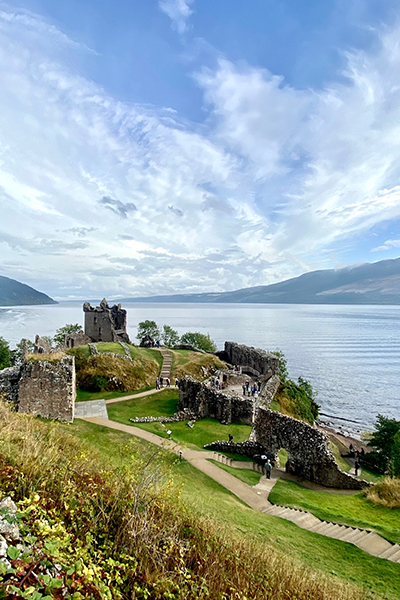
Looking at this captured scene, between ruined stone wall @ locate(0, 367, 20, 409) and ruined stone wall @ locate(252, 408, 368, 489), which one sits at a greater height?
ruined stone wall @ locate(0, 367, 20, 409)

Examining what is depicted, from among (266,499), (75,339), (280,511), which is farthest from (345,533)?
(75,339)

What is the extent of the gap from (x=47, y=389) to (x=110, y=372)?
11872mm

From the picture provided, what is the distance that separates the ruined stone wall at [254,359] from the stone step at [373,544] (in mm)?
31113

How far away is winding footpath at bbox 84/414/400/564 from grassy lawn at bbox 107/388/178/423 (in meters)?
2.59

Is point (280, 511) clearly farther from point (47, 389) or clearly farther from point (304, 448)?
point (47, 389)

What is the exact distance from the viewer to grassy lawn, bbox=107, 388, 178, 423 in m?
25.3

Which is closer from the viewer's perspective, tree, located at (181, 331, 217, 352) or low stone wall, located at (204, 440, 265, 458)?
low stone wall, located at (204, 440, 265, 458)

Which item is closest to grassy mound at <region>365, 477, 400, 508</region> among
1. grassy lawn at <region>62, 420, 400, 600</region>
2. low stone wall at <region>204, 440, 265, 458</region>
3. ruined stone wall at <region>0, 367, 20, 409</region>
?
grassy lawn at <region>62, 420, 400, 600</region>

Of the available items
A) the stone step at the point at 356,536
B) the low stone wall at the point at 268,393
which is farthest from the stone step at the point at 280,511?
the low stone wall at the point at 268,393

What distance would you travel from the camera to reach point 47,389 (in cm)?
1992

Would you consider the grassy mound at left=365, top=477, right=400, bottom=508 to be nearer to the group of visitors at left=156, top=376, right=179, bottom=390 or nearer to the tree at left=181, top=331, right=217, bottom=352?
the group of visitors at left=156, top=376, right=179, bottom=390

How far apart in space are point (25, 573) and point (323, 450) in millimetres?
18618

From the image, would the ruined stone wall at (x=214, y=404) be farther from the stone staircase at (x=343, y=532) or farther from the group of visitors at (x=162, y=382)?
the stone staircase at (x=343, y=532)

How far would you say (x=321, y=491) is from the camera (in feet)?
57.0
